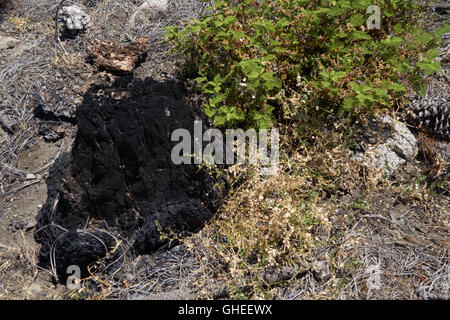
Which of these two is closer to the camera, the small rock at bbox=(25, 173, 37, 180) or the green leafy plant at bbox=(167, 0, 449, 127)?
the green leafy plant at bbox=(167, 0, 449, 127)

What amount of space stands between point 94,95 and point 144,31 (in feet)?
6.22

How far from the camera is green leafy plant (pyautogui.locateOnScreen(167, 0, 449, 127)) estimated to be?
307 centimetres

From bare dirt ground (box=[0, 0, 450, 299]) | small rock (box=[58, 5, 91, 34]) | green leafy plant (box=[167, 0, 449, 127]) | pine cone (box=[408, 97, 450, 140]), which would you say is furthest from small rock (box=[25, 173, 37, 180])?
pine cone (box=[408, 97, 450, 140])

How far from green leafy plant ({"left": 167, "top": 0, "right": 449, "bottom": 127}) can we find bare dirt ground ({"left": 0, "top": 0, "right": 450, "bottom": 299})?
68cm

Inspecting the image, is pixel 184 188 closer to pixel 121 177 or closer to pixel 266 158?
pixel 121 177

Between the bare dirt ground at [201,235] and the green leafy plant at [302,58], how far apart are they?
2.23ft

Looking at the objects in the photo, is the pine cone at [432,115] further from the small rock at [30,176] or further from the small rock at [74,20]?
the small rock at [74,20]

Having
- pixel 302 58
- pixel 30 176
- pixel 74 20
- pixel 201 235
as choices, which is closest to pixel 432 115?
pixel 302 58

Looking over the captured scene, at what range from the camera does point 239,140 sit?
10.5 ft

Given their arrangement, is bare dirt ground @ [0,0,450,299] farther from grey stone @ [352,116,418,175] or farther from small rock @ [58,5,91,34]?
small rock @ [58,5,91,34]

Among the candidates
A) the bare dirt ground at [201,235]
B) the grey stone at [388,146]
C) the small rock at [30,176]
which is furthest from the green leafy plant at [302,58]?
the small rock at [30,176]

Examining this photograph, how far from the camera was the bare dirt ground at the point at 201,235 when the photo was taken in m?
2.56

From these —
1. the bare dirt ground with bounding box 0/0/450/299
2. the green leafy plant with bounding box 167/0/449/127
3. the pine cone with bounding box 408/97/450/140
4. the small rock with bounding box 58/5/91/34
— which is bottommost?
the bare dirt ground with bounding box 0/0/450/299

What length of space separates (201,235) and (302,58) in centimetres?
182
